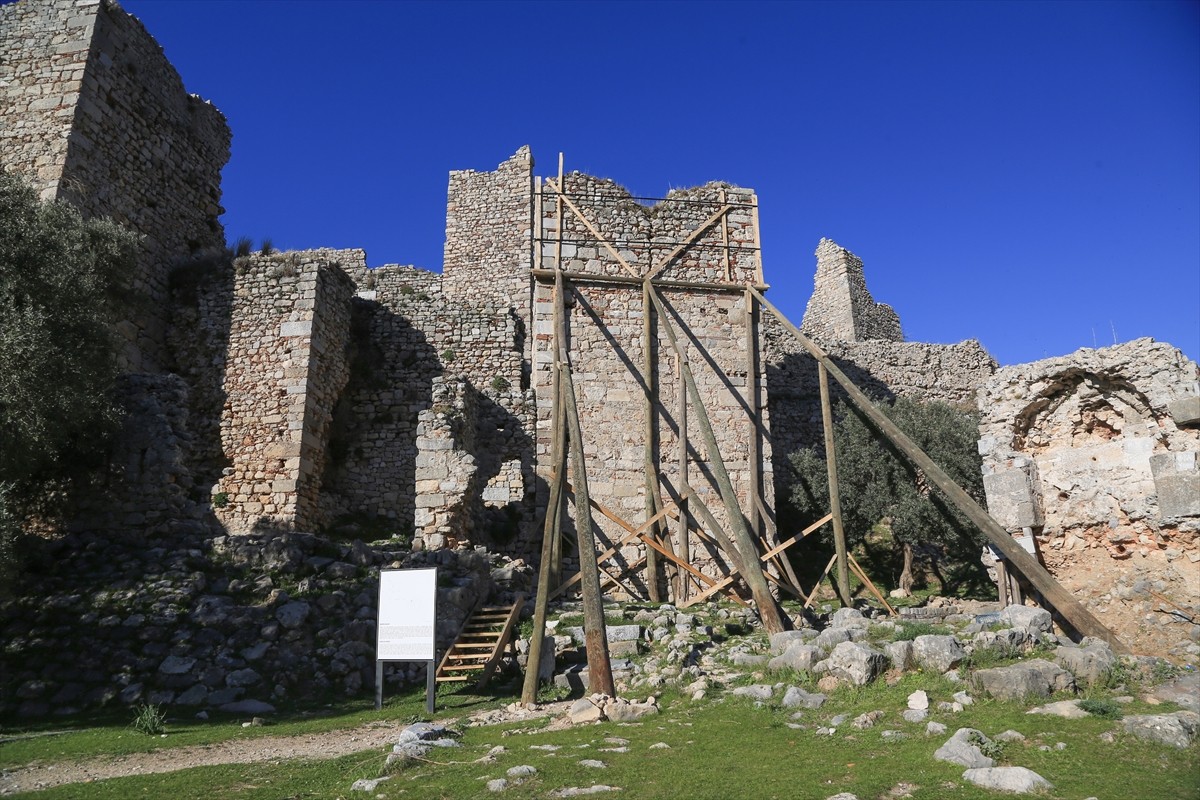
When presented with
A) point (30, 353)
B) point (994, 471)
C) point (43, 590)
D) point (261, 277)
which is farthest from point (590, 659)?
point (261, 277)

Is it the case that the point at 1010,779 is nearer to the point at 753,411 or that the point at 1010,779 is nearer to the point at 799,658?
the point at 799,658

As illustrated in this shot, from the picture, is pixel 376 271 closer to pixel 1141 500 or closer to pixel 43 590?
pixel 43 590

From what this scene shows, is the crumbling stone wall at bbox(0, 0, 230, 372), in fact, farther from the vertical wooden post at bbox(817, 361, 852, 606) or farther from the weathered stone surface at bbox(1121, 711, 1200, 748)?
the weathered stone surface at bbox(1121, 711, 1200, 748)

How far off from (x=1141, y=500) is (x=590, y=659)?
670 centimetres

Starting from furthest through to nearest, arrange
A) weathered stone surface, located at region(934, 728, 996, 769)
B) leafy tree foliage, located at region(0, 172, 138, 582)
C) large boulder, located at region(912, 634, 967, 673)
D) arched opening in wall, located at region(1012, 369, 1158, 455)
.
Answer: leafy tree foliage, located at region(0, 172, 138, 582)
arched opening in wall, located at region(1012, 369, 1158, 455)
large boulder, located at region(912, 634, 967, 673)
weathered stone surface, located at region(934, 728, 996, 769)

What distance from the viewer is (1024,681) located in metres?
6.28

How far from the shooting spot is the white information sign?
9.01 metres

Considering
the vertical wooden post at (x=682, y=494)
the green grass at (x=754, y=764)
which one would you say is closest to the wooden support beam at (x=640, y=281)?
the vertical wooden post at (x=682, y=494)

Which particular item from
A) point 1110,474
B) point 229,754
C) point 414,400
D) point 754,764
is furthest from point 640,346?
point 754,764

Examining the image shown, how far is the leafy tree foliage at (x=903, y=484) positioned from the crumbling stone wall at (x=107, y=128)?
51.3 ft

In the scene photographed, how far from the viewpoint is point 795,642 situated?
8.36m

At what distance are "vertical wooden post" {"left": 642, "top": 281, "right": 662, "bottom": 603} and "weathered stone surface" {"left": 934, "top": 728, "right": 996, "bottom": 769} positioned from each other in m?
8.74

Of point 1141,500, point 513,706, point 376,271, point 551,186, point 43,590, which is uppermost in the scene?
point 376,271

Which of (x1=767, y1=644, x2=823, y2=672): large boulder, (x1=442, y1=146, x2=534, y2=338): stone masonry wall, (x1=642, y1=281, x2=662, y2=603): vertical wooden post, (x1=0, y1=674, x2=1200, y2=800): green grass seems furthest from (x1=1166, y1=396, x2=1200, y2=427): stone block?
(x1=442, y1=146, x2=534, y2=338): stone masonry wall
